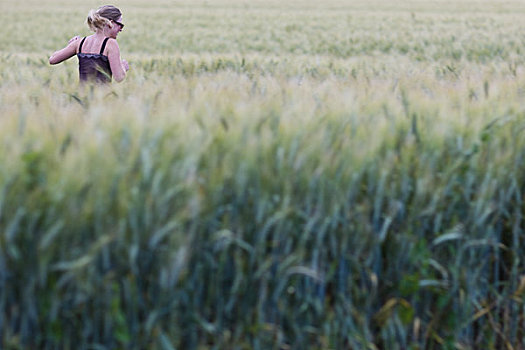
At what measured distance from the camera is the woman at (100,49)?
12.1 feet

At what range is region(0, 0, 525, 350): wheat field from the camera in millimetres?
1426

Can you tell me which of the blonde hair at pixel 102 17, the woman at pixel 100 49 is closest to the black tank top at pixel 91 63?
the woman at pixel 100 49

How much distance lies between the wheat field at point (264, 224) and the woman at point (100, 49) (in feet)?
5.35

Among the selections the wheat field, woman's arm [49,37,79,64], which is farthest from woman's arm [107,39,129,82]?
the wheat field

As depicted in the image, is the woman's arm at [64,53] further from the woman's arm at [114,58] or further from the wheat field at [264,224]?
the wheat field at [264,224]

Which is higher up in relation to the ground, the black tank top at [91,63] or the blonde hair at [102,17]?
the blonde hair at [102,17]

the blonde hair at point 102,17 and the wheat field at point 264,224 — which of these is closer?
the wheat field at point 264,224

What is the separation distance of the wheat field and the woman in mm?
1630

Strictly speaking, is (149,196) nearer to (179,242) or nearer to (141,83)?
(179,242)

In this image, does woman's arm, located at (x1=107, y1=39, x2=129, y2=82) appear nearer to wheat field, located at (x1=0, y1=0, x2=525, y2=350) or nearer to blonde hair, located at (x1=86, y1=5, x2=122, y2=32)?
blonde hair, located at (x1=86, y1=5, x2=122, y2=32)

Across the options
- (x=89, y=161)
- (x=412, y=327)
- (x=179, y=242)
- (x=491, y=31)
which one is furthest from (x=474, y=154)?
→ (x=491, y=31)

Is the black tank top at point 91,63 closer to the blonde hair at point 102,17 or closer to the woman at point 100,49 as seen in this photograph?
the woman at point 100,49

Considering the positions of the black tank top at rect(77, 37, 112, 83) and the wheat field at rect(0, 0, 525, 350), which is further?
the black tank top at rect(77, 37, 112, 83)

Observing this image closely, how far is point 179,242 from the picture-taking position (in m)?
1.47
